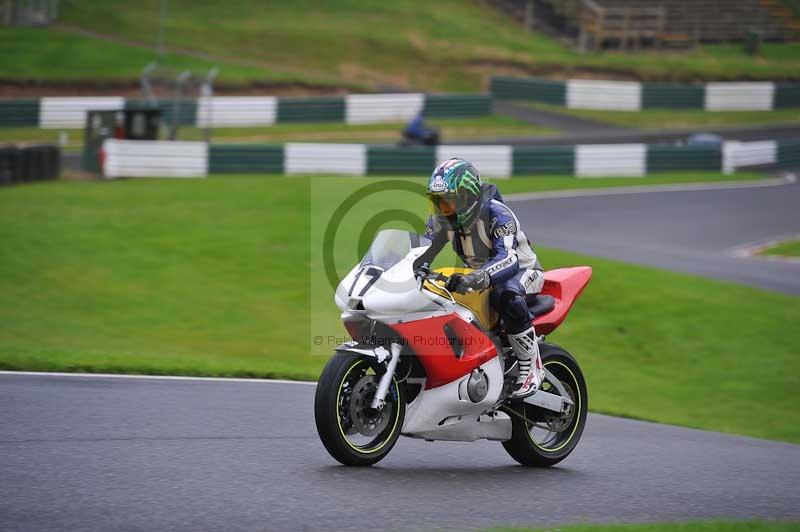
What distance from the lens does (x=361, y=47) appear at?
1721 inches

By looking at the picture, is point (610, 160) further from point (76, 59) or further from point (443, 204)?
point (443, 204)

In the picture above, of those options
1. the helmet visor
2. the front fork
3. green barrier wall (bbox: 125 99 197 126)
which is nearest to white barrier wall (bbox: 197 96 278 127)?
green barrier wall (bbox: 125 99 197 126)

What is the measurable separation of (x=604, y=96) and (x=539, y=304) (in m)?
32.9

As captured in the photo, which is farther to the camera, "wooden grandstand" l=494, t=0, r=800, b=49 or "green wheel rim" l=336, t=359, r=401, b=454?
"wooden grandstand" l=494, t=0, r=800, b=49

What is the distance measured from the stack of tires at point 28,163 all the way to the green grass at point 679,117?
19.2 m

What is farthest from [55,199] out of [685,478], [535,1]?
[535,1]

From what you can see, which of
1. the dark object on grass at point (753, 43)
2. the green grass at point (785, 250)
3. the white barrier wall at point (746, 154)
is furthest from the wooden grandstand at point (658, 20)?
the green grass at point (785, 250)

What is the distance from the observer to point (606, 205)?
2462 centimetres

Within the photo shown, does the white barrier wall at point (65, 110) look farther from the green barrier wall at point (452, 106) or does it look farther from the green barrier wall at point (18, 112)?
the green barrier wall at point (452, 106)

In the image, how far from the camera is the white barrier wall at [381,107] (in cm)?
3662

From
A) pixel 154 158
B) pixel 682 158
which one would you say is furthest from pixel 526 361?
pixel 682 158

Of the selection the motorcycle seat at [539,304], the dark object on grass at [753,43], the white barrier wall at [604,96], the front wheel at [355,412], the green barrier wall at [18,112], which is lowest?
the front wheel at [355,412]

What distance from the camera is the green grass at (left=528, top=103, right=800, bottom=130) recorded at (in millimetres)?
38219

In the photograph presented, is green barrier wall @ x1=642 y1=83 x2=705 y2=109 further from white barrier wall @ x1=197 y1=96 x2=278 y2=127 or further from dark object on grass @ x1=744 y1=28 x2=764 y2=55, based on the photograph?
white barrier wall @ x1=197 y1=96 x2=278 y2=127
